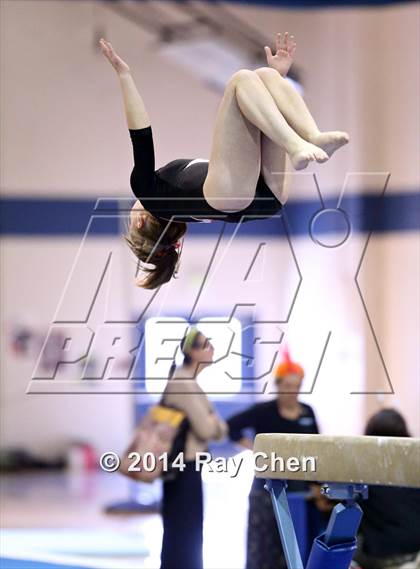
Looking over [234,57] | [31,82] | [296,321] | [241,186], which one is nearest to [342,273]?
[296,321]

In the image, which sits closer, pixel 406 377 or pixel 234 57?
pixel 406 377

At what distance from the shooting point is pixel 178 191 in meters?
3.73

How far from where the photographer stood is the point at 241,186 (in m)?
3.62

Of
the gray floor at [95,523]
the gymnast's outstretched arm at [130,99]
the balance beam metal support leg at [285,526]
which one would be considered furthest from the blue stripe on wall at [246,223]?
the balance beam metal support leg at [285,526]

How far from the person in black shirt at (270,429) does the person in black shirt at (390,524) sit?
1.74ft

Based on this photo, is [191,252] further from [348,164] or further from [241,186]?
[241,186]

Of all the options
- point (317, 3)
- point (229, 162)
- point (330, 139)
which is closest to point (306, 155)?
point (330, 139)

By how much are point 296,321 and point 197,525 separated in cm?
424

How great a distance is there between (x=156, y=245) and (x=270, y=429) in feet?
4.84

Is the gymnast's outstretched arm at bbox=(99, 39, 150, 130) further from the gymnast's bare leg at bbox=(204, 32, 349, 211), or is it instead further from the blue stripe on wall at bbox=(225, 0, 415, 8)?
the blue stripe on wall at bbox=(225, 0, 415, 8)

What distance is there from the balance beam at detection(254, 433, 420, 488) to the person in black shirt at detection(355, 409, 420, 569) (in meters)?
1.42

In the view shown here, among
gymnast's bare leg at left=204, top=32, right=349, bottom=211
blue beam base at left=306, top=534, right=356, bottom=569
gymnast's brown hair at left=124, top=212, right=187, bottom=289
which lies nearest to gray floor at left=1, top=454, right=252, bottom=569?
gymnast's brown hair at left=124, top=212, right=187, bottom=289

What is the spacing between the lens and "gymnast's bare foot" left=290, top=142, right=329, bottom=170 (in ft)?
10.0

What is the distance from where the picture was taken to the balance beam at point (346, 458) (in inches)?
110
